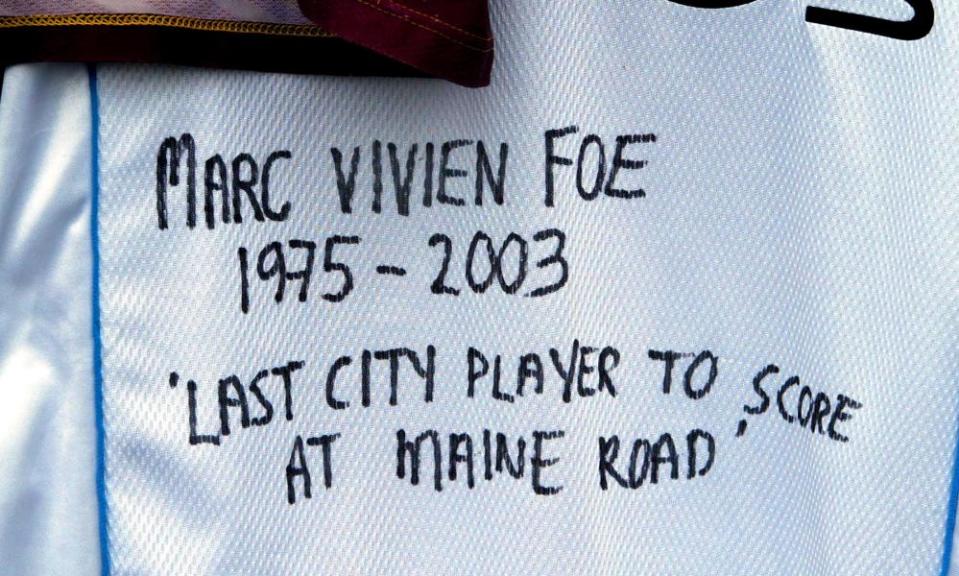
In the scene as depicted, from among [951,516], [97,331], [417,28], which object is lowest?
[951,516]

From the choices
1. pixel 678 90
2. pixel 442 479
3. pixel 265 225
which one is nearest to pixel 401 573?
pixel 442 479

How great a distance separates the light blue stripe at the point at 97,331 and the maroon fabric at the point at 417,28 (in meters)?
0.14

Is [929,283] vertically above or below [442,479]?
above

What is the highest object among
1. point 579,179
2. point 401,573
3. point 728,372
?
point 579,179

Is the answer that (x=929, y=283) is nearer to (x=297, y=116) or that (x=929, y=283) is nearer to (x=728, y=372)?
(x=728, y=372)

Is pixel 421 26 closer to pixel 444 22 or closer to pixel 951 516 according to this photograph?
pixel 444 22

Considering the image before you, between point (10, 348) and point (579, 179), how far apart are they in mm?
333

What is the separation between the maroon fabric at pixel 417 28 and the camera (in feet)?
1.83

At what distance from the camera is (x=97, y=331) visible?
655 millimetres

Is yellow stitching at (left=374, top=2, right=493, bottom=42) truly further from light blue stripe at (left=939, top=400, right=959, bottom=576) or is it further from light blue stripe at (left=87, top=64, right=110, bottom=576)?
light blue stripe at (left=939, top=400, right=959, bottom=576)

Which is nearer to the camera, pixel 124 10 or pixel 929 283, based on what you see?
pixel 124 10

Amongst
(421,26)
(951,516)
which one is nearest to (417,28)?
(421,26)

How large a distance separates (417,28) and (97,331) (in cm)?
25

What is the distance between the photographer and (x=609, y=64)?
646 mm
